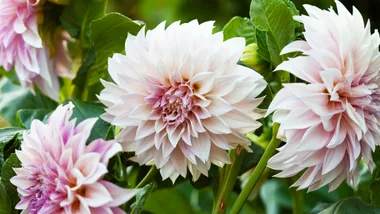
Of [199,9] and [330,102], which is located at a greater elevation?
[330,102]

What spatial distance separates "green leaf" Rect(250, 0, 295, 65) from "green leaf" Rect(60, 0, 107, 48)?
197mm

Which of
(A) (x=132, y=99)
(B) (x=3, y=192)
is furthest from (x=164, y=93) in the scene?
(B) (x=3, y=192)

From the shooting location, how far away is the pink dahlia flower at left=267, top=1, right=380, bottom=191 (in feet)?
1.26

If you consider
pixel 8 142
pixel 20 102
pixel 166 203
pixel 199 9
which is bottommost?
pixel 199 9

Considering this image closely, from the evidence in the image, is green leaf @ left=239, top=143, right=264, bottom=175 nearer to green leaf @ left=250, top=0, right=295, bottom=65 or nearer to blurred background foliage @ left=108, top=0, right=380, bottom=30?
green leaf @ left=250, top=0, right=295, bottom=65

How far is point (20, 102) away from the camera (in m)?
0.68

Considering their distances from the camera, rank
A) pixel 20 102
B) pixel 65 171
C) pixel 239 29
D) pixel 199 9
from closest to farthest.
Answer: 1. pixel 65 171
2. pixel 239 29
3. pixel 20 102
4. pixel 199 9

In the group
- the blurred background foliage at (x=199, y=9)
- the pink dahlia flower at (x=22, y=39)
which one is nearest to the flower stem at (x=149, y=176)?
the pink dahlia flower at (x=22, y=39)

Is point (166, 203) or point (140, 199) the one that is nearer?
point (140, 199)

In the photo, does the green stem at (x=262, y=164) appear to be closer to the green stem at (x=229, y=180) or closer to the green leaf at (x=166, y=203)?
the green stem at (x=229, y=180)

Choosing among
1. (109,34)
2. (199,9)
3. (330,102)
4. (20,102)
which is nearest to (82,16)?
(109,34)

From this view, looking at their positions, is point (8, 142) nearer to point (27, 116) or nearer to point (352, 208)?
point (27, 116)

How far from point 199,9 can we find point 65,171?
123 centimetres

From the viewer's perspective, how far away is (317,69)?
392 millimetres
